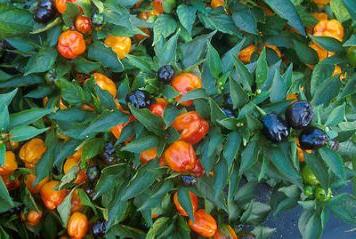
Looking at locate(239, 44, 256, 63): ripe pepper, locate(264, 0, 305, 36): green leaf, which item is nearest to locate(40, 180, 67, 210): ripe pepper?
locate(239, 44, 256, 63): ripe pepper

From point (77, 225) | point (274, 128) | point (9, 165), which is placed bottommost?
point (77, 225)

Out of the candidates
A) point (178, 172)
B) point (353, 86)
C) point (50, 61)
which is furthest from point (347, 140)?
point (50, 61)

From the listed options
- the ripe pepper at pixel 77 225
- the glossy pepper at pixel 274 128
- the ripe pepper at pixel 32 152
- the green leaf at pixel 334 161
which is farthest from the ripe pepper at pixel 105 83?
the green leaf at pixel 334 161

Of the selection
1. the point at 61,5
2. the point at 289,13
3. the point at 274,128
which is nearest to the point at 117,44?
the point at 61,5

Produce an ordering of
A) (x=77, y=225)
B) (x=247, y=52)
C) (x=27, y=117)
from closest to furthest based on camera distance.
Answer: (x=27, y=117)
(x=77, y=225)
(x=247, y=52)

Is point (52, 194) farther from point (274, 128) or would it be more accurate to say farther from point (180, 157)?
point (274, 128)

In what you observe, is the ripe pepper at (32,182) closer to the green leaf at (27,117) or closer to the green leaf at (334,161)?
the green leaf at (27,117)

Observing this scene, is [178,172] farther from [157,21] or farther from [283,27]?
[283,27]
